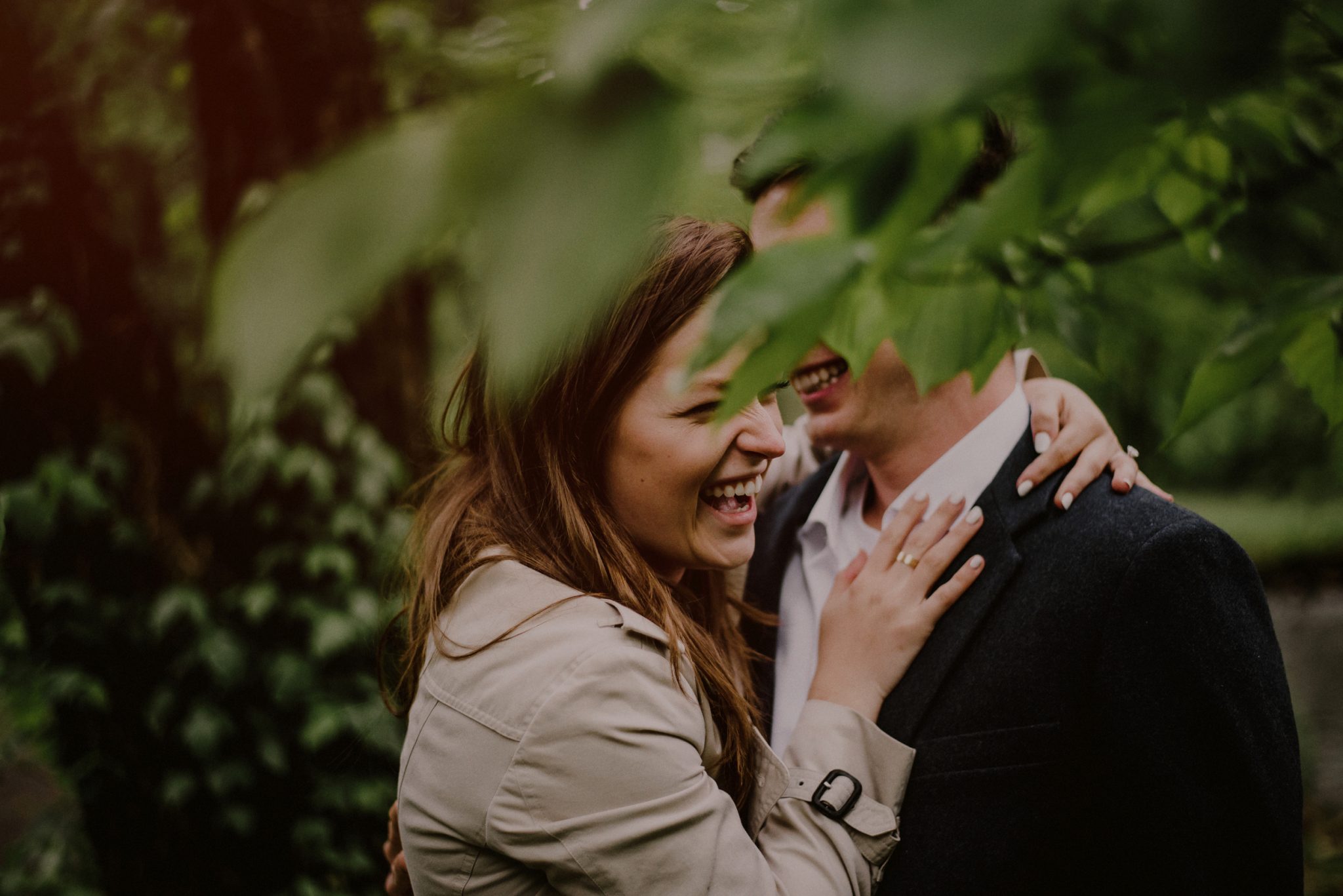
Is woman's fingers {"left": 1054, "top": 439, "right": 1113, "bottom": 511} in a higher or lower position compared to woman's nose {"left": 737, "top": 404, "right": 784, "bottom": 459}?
lower

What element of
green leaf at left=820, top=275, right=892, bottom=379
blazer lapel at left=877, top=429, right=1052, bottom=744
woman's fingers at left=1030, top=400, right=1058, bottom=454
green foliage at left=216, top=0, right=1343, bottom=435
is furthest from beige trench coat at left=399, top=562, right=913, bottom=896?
green foliage at left=216, top=0, right=1343, bottom=435

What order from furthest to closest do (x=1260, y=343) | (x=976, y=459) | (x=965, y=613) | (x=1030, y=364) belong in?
1. (x=1030, y=364)
2. (x=976, y=459)
3. (x=965, y=613)
4. (x=1260, y=343)

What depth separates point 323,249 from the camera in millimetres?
345

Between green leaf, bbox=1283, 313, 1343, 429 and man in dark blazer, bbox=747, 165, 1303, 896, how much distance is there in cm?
107

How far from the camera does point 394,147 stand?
0.37m

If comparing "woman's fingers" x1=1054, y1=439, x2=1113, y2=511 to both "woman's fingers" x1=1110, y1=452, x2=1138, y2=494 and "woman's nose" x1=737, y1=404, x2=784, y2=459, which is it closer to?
"woman's fingers" x1=1110, y1=452, x2=1138, y2=494

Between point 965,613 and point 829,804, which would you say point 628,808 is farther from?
point 965,613

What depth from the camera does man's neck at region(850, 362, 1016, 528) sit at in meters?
2.30

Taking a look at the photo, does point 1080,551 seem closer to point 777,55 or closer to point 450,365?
point 450,365

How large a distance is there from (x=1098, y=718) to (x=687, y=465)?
0.94 metres

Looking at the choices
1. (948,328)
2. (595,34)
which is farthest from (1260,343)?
(595,34)

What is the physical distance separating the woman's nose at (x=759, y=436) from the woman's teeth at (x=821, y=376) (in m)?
0.19

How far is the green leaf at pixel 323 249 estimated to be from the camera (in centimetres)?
33

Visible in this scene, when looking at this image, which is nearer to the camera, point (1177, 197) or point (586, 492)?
point (1177, 197)
